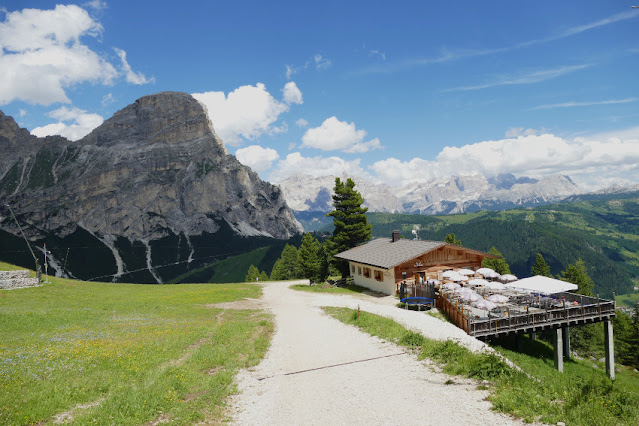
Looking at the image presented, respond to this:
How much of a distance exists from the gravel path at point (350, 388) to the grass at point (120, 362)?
129 centimetres

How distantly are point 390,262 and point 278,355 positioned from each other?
27605 mm

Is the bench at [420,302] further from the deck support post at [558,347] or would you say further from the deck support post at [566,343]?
the deck support post at [566,343]

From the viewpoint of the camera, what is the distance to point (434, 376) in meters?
15.2

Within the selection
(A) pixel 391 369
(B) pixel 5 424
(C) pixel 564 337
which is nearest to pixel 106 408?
(B) pixel 5 424

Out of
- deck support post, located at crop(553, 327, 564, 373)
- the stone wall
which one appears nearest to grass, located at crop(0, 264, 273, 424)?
the stone wall

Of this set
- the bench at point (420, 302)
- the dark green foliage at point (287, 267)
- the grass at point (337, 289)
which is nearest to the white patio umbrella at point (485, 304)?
the bench at point (420, 302)

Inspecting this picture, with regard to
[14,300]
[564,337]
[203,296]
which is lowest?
[564,337]

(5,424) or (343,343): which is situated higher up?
(5,424)

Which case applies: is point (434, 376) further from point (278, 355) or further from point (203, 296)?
point (203, 296)

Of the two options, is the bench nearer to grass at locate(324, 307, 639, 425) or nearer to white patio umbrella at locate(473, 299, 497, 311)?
white patio umbrella at locate(473, 299, 497, 311)

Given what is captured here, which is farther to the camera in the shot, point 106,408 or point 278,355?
point 278,355

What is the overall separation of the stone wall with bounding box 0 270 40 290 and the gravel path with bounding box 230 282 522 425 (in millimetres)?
34979

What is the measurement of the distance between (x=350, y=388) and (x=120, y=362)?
10273 millimetres

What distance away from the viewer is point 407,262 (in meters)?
45.4
